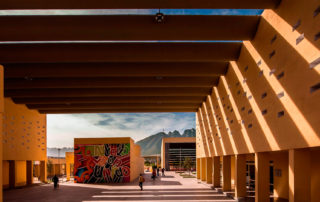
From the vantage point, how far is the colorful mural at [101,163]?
97.3 ft

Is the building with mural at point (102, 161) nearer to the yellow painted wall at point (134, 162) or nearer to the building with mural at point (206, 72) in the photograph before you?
the yellow painted wall at point (134, 162)

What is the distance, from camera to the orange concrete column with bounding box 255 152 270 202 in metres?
13.1

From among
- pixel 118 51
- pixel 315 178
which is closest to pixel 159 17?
pixel 118 51

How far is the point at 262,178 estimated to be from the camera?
13211 millimetres

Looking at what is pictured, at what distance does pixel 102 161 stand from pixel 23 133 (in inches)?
297

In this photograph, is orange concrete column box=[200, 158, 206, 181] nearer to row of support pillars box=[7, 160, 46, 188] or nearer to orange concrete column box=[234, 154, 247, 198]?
orange concrete column box=[234, 154, 247, 198]

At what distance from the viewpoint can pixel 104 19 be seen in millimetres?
12250

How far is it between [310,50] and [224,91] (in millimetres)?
10483

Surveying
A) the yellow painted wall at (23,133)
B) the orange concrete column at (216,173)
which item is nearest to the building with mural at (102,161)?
the yellow painted wall at (23,133)

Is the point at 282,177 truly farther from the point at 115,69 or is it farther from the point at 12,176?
the point at 12,176

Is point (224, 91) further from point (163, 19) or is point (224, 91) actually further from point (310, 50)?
point (310, 50)

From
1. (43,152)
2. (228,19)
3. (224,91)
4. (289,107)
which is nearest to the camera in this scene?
(289,107)

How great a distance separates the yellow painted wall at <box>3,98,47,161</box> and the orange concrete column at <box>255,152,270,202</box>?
1891 cm

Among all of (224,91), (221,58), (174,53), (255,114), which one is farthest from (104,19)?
(224,91)
